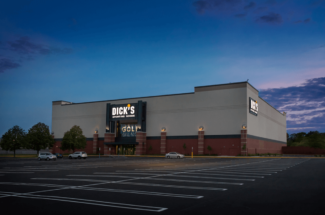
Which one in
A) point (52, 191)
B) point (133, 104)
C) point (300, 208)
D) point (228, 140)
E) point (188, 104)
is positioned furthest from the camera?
point (133, 104)

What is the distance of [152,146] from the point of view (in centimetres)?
7750

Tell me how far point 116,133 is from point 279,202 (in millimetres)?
75602

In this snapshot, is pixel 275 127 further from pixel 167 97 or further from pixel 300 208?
pixel 300 208

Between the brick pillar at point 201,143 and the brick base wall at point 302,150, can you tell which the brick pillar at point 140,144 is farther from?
the brick base wall at point 302,150

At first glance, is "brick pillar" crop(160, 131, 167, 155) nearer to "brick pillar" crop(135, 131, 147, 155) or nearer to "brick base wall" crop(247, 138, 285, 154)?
"brick pillar" crop(135, 131, 147, 155)

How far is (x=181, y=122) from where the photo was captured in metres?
73.9

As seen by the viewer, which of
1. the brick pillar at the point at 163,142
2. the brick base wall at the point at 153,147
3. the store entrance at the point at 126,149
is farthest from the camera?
the store entrance at the point at 126,149

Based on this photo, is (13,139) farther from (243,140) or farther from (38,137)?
(243,140)

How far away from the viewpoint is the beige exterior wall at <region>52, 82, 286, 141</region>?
6831 cm

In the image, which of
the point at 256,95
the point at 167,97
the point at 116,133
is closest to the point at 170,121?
the point at 167,97

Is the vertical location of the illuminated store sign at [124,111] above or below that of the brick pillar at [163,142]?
above

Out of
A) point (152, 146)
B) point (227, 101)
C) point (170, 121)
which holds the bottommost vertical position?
point (152, 146)

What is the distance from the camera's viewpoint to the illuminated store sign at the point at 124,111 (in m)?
79.4

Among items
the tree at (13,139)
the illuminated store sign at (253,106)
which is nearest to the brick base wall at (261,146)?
the illuminated store sign at (253,106)
